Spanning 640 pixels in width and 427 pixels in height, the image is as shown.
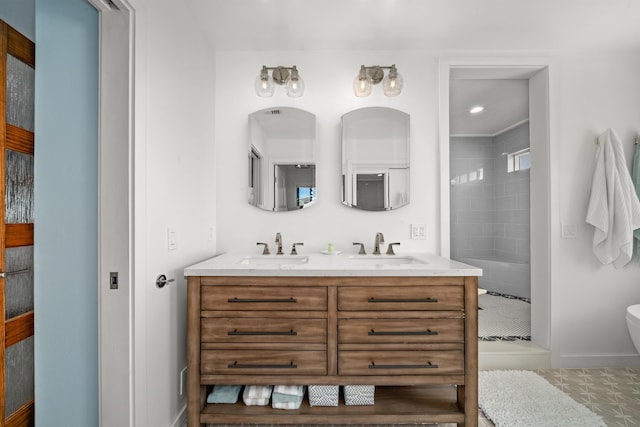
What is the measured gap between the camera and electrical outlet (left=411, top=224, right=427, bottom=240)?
2.35m

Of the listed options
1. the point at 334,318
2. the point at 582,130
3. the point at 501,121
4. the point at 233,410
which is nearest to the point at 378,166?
the point at 334,318

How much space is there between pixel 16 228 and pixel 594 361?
143 inches

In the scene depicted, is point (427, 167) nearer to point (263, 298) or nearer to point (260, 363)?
point (263, 298)

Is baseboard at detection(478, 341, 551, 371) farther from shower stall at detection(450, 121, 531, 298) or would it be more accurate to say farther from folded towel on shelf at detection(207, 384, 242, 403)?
shower stall at detection(450, 121, 531, 298)

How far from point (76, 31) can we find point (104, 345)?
1312 mm

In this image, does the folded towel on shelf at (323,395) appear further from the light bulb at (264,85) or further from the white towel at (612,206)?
the white towel at (612,206)

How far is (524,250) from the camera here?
14.1 feet

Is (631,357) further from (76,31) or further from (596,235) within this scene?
(76,31)

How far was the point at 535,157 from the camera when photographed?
2531mm

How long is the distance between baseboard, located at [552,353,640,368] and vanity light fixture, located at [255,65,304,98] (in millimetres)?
2717

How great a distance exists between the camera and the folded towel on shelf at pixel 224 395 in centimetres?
166

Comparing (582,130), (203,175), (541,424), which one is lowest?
(541,424)

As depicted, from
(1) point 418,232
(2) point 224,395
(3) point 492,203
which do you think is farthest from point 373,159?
(3) point 492,203

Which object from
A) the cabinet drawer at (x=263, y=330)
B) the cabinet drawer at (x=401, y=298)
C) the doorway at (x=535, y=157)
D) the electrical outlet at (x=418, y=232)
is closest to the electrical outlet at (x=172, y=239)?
the cabinet drawer at (x=263, y=330)
